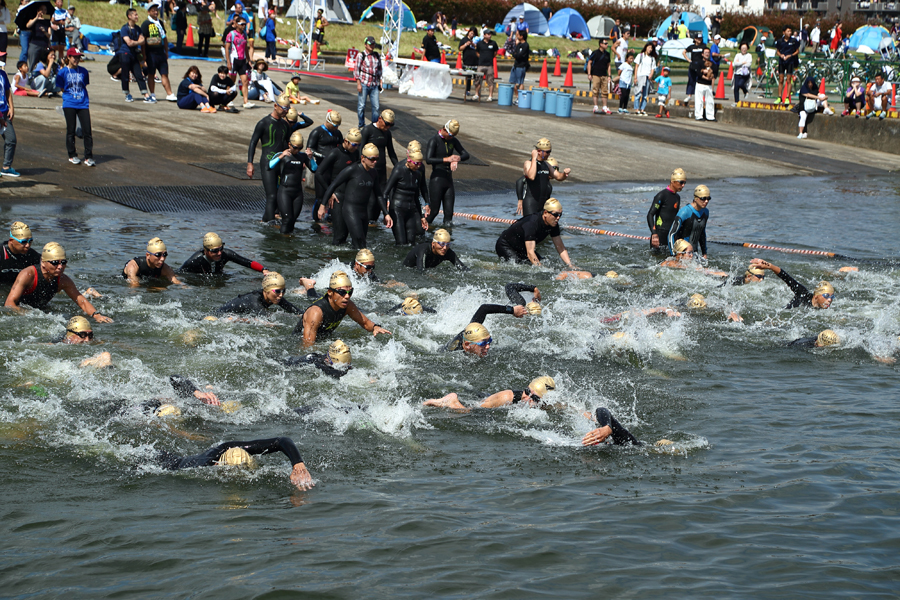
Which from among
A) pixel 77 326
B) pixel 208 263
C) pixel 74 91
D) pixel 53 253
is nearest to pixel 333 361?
pixel 77 326

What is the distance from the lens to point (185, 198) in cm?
1675

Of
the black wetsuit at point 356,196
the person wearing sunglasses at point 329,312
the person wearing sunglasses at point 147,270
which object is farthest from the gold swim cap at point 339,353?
the black wetsuit at point 356,196

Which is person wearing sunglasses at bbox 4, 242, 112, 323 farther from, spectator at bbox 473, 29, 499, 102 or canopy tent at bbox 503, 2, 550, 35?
canopy tent at bbox 503, 2, 550, 35

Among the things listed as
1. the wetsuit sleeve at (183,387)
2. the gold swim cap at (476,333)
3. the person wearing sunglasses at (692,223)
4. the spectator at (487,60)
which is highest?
the spectator at (487,60)

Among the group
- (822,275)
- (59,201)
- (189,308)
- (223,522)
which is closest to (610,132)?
(822,275)

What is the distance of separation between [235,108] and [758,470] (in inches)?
759

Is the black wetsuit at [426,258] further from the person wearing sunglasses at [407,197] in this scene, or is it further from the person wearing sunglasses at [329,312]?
the person wearing sunglasses at [329,312]

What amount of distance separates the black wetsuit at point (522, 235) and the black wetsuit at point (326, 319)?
428 cm

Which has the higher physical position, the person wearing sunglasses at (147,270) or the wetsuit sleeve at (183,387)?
the person wearing sunglasses at (147,270)

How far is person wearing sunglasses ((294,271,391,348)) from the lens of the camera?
31.7 feet

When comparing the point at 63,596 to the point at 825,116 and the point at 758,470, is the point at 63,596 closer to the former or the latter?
the point at 758,470

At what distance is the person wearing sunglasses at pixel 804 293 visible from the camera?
38.9ft

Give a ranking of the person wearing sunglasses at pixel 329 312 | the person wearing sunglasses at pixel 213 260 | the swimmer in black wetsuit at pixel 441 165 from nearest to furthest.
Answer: the person wearing sunglasses at pixel 329 312 → the person wearing sunglasses at pixel 213 260 → the swimmer in black wetsuit at pixel 441 165

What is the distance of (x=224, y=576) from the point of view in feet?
18.7
